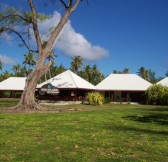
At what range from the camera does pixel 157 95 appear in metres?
46.7

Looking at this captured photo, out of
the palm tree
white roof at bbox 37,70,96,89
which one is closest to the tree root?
white roof at bbox 37,70,96,89

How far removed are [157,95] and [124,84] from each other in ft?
28.0

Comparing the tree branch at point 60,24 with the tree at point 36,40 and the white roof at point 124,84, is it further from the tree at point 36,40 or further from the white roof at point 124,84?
the white roof at point 124,84

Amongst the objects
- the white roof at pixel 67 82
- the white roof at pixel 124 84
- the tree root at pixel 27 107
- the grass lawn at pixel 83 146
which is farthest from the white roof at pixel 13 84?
the grass lawn at pixel 83 146

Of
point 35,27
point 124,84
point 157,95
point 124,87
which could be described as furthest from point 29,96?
point 124,84

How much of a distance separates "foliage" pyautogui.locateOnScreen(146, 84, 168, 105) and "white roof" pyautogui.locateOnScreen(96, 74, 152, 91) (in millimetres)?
4376

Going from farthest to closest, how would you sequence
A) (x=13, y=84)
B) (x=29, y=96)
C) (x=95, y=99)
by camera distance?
(x=13, y=84)
(x=95, y=99)
(x=29, y=96)

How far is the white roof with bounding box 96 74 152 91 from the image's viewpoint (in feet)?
174

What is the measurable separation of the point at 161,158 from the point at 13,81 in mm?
71852

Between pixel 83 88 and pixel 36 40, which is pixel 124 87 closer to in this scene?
pixel 83 88

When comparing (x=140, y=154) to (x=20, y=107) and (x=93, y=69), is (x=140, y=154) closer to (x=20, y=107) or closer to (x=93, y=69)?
(x=20, y=107)

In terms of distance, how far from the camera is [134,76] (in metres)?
57.3

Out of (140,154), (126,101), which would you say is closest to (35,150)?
(140,154)

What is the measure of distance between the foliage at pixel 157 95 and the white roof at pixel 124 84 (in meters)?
4.38
